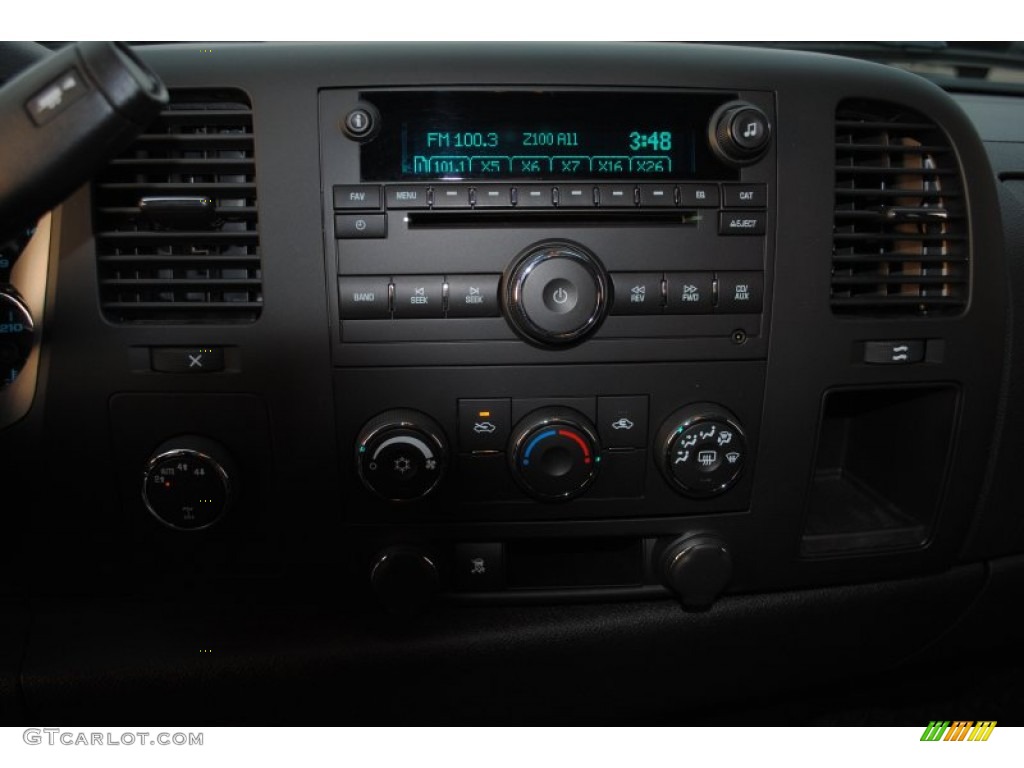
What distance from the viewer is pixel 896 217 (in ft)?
3.03

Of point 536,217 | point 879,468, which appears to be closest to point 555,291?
point 536,217

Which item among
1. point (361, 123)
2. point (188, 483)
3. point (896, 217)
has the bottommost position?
point (188, 483)

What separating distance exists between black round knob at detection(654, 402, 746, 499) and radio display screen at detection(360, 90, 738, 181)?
0.94ft

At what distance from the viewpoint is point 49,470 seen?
0.90m

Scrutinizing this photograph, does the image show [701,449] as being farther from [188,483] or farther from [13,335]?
[13,335]

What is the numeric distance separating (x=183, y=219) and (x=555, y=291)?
42 cm

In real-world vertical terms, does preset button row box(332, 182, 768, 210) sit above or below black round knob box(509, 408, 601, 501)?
above

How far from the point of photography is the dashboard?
84 cm

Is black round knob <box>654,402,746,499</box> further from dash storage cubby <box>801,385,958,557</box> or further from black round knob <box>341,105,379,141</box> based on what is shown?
black round knob <box>341,105,379,141</box>

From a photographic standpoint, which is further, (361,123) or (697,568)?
(697,568)

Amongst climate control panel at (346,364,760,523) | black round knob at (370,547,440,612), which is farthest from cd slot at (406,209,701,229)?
black round knob at (370,547,440,612)

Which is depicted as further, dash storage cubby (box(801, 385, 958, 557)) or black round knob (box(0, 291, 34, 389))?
dash storage cubby (box(801, 385, 958, 557))

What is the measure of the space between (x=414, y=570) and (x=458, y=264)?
0.38m

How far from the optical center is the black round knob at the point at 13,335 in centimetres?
86
